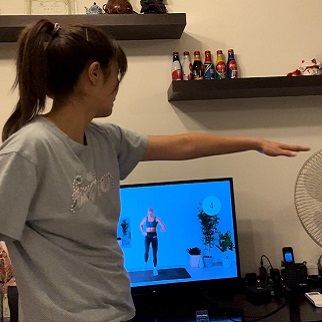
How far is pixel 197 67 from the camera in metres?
2.35

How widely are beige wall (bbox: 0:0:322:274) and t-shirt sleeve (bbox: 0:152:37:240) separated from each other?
143cm

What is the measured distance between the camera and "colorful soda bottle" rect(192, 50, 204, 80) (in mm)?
2340

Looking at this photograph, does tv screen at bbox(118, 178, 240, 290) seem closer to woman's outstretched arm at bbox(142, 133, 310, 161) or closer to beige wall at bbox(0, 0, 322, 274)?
beige wall at bbox(0, 0, 322, 274)

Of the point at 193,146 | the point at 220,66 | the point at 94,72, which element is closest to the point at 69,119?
the point at 94,72

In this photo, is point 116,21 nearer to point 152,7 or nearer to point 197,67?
point 152,7

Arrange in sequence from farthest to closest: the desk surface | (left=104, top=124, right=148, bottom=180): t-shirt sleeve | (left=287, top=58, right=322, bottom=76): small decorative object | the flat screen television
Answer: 1. (left=287, top=58, right=322, bottom=76): small decorative object
2. the flat screen television
3. the desk surface
4. (left=104, top=124, right=148, bottom=180): t-shirt sleeve

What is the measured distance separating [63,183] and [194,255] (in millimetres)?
1240

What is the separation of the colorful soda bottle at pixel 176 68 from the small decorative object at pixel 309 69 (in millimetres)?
544

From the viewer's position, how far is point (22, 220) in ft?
3.24

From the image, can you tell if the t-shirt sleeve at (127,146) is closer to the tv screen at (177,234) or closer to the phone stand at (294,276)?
the tv screen at (177,234)

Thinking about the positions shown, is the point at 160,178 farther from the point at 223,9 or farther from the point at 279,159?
the point at 223,9

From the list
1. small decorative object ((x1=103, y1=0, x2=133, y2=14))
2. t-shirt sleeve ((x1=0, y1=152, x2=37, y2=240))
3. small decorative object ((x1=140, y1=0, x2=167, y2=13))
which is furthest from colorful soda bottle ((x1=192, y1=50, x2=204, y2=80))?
t-shirt sleeve ((x1=0, y1=152, x2=37, y2=240))

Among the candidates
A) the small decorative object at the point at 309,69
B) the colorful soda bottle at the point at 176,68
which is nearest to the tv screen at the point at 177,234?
the colorful soda bottle at the point at 176,68

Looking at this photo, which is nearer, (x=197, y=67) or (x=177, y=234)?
(x=177, y=234)
